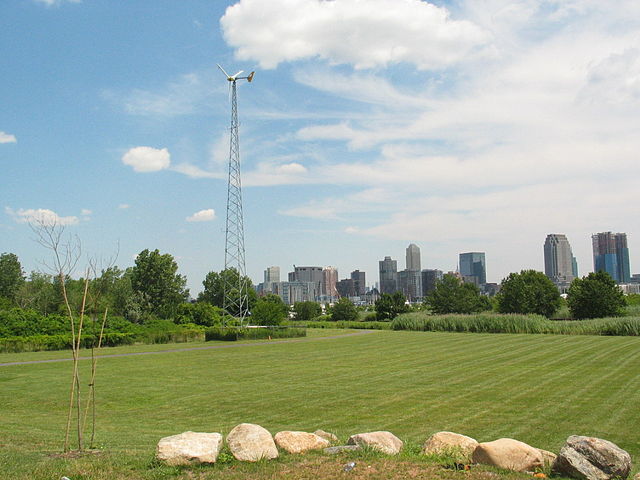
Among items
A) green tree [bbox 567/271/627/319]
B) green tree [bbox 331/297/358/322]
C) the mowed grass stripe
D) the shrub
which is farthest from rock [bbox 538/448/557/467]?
green tree [bbox 331/297/358/322]

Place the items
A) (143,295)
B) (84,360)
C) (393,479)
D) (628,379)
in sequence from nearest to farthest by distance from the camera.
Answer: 1. (393,479)
2. (628,379)
3. (84,360)
4. (143,295)

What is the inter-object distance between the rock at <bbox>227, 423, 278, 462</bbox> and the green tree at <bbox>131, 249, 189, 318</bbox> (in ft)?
209

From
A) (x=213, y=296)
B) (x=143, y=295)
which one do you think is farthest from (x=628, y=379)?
(x=213, y=296)

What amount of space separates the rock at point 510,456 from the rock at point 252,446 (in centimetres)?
245

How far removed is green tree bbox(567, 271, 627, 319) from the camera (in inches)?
1842

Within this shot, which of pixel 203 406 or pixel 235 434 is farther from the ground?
pixel 235 434

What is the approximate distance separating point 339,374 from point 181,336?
2291 cm

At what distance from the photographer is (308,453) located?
659 centimetres

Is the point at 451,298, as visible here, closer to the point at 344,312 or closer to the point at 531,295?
the point at 531,295

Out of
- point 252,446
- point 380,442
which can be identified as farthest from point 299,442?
point 380,442

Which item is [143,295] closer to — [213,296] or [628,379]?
[213,296]

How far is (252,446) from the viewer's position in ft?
20.8

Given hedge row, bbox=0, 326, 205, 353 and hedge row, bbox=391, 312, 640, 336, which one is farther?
hedge row, bbox=391, 312, 640, 336

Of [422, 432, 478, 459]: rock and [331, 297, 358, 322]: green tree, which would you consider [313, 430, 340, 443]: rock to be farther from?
[331, 297, 358, 322]: green tree
